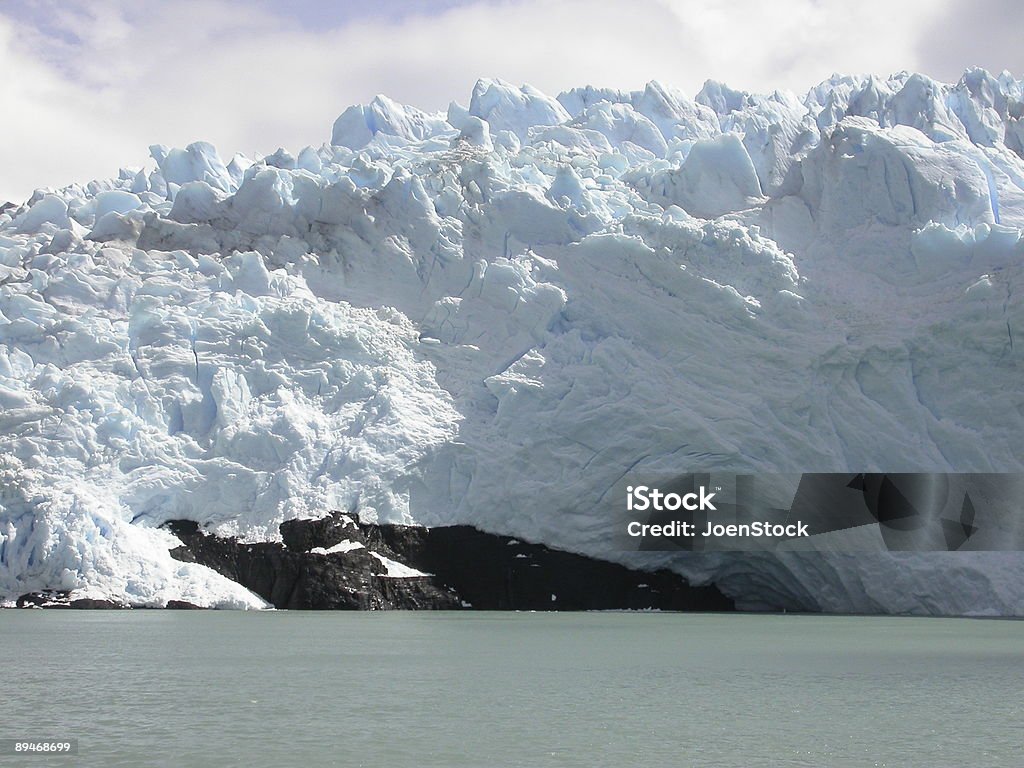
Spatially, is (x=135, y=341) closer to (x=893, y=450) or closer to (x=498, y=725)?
(x=893, y=450)

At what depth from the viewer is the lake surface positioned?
10711 mm

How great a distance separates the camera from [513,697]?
45.8ft

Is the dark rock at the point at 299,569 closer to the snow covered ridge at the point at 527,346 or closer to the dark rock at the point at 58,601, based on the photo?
the snow covered ridge at the point at 527,346

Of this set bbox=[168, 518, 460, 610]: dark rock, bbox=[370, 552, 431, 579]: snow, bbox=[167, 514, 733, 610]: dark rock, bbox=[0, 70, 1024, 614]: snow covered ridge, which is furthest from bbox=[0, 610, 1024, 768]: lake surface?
bbox=[370, 552, 431, 579]: snow

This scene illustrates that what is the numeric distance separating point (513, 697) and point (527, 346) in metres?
19.6

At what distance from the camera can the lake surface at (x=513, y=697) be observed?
1071cm

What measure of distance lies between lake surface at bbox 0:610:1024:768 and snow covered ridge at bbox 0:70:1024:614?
22.2 ft

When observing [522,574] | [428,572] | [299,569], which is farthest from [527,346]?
[299,569]

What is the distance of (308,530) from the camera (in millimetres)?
29953

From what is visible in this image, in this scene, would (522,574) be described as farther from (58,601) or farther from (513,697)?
(513,697)

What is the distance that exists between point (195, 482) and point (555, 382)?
9.15 m

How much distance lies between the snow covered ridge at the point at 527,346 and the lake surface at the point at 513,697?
678 centimetres

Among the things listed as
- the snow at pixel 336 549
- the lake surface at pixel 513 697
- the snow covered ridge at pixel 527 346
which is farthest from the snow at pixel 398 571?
the lake surface at pixel 513 697

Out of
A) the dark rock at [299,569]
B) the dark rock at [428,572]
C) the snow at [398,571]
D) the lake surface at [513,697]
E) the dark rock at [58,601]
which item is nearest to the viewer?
the lake surface at [513,697]
